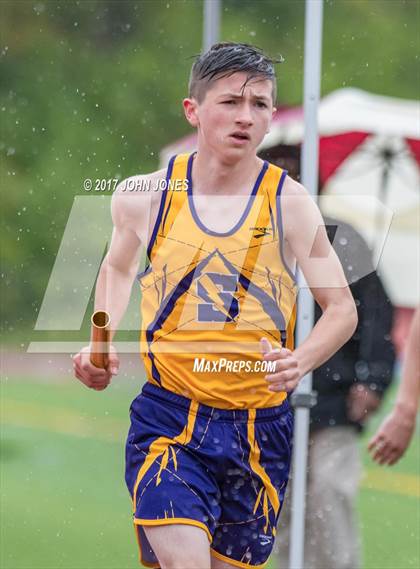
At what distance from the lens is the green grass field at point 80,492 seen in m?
5.73

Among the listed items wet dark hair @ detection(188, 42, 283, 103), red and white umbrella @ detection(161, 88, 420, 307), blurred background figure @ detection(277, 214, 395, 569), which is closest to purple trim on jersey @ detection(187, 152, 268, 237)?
wet dark hair @ detection(188, 42, 283, 103)

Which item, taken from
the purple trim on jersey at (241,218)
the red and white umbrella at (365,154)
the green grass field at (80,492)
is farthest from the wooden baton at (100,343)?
the green grass field at (80,492)

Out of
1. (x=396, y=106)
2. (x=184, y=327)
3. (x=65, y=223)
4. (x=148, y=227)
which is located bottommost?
(x=184, y=327)

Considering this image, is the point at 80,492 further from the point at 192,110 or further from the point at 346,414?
the point at 192,110

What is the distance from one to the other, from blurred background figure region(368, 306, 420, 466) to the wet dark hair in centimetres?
79

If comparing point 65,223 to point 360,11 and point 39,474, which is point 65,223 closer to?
point 360,11

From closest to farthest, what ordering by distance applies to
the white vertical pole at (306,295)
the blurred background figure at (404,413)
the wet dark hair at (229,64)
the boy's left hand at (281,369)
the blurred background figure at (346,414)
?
the boy's left hand at (281,369)
the blurred background figure at (404,413)
the wet dark hair at (229,64)
the white vertical pole at (306,295)
the blurred background figure at (346,414)

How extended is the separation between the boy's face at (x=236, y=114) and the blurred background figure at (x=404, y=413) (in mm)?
670

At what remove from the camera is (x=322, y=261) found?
3744mm

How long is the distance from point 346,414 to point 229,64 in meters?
1.58

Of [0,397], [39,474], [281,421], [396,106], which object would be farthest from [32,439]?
[281,421]

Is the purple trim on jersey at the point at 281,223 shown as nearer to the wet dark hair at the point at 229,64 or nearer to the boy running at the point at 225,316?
the boy running at the point at 225,316

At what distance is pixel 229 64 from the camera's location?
12.3ft

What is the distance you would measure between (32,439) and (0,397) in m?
4.05
